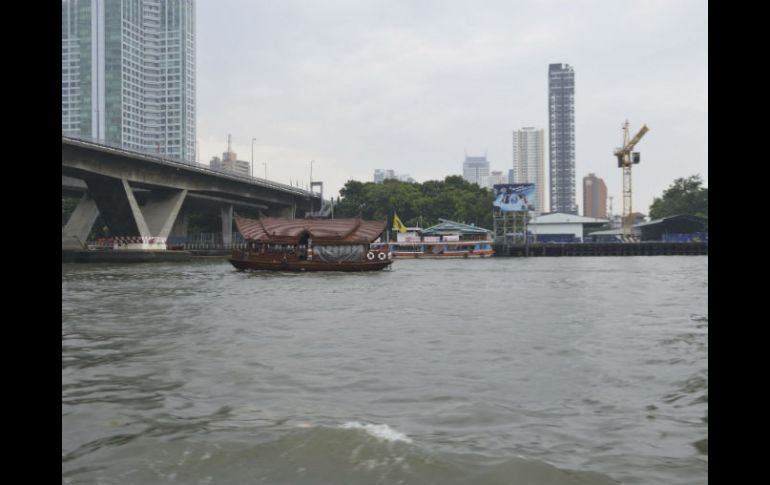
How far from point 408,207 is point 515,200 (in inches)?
637

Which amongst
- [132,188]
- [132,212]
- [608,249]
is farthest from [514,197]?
[132,212]

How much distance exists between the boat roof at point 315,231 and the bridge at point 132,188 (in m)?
10.3

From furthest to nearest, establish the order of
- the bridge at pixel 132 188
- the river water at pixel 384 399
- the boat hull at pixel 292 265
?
the bridge at pixel 132 188, the boat hull at pixel 292 265, the river water at pixel 384 399

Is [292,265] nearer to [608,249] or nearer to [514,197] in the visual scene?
[514,197]

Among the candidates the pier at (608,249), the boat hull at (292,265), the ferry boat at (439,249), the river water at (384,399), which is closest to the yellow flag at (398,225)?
the ferry boat at (439,249)

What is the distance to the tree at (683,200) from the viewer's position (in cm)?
9212

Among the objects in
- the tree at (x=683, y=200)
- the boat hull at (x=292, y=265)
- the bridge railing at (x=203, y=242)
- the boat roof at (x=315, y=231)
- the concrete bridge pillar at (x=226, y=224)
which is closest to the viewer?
the boat hull at (x=292, y=265)

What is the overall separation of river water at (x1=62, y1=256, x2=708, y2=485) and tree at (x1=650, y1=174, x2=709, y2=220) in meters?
86.6

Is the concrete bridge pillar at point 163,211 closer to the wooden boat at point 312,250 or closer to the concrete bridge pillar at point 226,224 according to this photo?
the wooden boat at point 312,250

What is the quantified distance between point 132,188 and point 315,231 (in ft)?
76.3

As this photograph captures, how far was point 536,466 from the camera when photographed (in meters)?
4.90

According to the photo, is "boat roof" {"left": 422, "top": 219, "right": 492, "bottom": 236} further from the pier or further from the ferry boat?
the pier

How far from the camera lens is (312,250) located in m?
40.7
